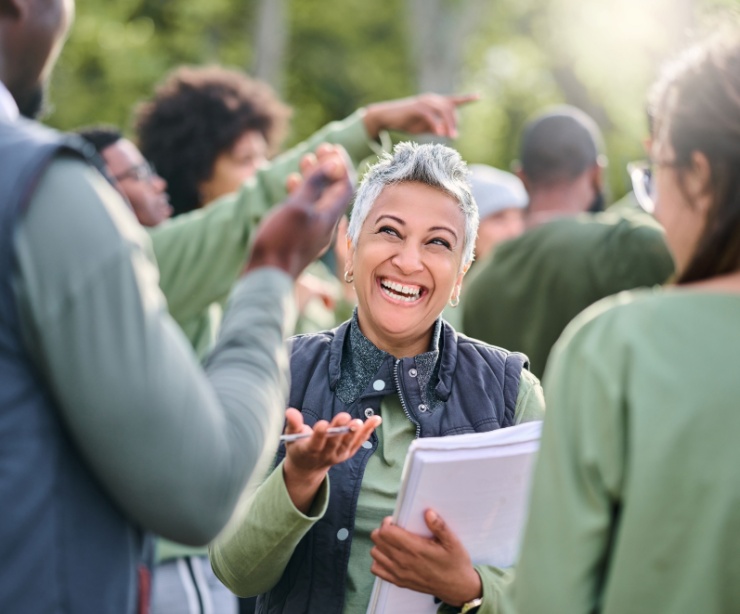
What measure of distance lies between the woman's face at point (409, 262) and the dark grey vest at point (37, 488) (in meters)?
1.34

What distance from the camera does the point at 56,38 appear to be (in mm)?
1860

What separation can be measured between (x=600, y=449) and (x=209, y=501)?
0.63 metres

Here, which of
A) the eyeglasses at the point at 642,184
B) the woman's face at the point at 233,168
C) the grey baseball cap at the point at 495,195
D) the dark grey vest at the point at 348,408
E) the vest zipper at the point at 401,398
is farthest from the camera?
the grey baseball cap at the point at 495,195

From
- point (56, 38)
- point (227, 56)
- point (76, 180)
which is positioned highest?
point (56, 38)

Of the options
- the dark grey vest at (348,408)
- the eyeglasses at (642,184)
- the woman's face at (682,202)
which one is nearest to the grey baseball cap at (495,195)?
the eyeglasses at (642,184)

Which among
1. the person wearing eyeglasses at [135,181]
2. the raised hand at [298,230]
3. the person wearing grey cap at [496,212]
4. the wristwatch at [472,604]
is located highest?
the raised hand at [298,230]

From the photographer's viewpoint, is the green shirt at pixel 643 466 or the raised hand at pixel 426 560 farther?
the raised hand at pixel 426 560

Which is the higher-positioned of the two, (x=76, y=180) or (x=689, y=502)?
(x=76, y=180)

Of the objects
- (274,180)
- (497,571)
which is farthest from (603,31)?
(497,571)

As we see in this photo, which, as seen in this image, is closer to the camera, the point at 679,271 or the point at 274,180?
the point at 679,271

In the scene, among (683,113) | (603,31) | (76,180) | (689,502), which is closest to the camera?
(76,180)

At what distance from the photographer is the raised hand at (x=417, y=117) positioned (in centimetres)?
377

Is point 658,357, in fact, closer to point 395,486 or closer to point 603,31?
point 395,486

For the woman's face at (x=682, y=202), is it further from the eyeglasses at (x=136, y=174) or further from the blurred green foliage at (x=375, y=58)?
the blurred green foliage at (x=375, y=58)
